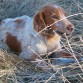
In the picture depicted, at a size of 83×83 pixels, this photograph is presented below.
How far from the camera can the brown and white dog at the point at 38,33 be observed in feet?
14.5

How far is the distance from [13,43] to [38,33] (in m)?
0.67

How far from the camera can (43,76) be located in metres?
3.96

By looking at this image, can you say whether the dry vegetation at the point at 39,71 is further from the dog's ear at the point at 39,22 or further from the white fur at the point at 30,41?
the dog's ear at the point at 39,22

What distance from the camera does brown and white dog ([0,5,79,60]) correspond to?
443cm

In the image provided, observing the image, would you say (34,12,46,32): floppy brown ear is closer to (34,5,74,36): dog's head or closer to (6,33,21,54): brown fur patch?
(34,5,74,36): dog's head

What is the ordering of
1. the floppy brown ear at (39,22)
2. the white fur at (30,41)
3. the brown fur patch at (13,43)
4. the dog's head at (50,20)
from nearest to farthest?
the dog's head at (50,20), the floppy brown ear at (39,22), the white fur at (30,41), the brown fur patch at (13,43)

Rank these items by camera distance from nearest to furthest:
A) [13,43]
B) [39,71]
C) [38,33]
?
1. [39,71]
2. [38,33]
3. [13,43]

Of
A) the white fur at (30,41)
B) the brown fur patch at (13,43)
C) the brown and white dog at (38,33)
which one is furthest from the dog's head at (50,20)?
the brown fur patch at (13,43)

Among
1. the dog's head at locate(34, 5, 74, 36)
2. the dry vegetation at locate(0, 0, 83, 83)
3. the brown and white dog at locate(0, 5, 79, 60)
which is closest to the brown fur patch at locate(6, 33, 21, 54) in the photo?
the brown and white dog at locate(0, 5, 79, 60)

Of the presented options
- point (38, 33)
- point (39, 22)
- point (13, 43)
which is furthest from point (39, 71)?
point (13, 43)

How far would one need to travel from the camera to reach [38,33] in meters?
4.43

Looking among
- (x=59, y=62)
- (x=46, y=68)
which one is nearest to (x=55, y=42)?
(x=59, y=62)

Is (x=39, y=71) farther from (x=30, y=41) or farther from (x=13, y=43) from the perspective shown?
(x=13, y=43)

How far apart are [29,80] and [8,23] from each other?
4.94 feet
